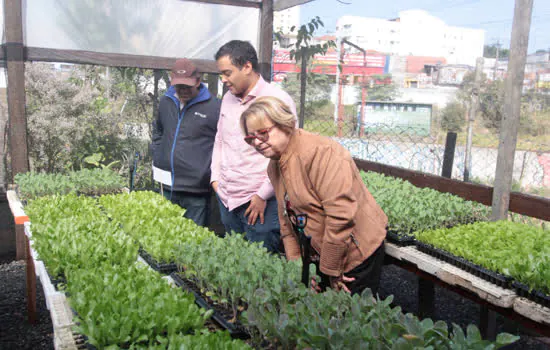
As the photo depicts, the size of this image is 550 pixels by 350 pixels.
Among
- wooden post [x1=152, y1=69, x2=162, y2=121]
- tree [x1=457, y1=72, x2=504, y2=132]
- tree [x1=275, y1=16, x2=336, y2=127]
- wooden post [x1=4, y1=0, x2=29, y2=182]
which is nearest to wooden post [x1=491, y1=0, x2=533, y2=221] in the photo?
tree [x1=275, y1=16, x2=336, y2=127]

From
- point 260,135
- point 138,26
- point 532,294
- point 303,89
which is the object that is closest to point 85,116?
point 138,26

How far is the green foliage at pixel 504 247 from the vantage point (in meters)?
2.48

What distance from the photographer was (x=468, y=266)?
2.89 meters

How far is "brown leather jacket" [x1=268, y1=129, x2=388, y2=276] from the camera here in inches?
85.7

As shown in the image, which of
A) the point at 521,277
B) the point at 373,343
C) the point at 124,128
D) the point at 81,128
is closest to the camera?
the point at 373,343

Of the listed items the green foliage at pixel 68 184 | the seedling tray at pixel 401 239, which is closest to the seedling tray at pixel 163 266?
the seedling tray at pixel 401 239

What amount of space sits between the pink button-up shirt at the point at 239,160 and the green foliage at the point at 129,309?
130 cm

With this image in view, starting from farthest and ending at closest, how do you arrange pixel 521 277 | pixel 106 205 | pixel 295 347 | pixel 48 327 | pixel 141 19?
1. pixel 141 19
2. pixel 48 327
3. pixel 106 205
4. pixel 521 277
5. pixel 295 347

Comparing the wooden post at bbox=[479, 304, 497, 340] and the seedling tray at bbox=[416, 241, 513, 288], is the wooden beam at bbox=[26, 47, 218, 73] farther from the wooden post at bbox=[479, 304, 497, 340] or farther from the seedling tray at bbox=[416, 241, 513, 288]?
the wooden post at bbox=[479, 304, 497, 340]

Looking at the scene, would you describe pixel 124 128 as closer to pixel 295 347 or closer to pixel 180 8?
pixel 180 8

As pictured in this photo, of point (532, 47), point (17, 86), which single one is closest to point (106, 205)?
point (17, 86)

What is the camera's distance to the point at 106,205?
3828mm

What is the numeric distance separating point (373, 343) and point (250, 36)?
4.80 meters

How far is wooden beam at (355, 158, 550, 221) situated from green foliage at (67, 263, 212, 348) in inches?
116
